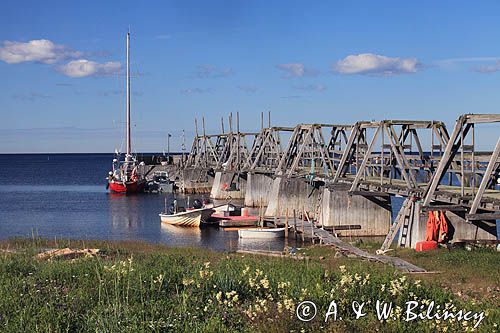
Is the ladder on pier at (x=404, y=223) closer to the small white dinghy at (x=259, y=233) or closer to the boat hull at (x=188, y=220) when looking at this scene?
the small white dinghy at (x=259, y=233)

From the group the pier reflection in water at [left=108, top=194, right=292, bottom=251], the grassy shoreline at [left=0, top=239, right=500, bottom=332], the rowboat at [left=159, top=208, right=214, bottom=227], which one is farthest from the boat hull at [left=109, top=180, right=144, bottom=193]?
the grassy shoreline at [left=0, top=239, right=500, bottom=332]

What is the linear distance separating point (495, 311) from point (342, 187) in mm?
29628

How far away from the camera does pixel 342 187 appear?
42.0 metres

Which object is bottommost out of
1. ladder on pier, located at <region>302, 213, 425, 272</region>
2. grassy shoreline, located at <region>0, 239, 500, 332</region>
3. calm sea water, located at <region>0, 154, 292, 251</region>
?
calm sea water, located at <region>0, 154, 292, 251</region>

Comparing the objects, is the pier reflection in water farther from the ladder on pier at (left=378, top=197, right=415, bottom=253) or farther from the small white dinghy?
the ladder on pier at (left=378, top=197, right=415, bottom=253)

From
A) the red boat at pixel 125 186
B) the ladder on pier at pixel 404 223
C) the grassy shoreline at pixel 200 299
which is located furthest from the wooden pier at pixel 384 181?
the red boat at pixel 125 186

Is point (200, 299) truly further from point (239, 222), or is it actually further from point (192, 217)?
point (192, 217)

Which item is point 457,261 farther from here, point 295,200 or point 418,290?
point 295,200

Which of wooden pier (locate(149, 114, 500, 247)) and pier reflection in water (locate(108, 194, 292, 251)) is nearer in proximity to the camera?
wooden pier (locate(149, 114, 500, 247))

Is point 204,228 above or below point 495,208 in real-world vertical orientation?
below

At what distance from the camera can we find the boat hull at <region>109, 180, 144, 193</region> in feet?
302

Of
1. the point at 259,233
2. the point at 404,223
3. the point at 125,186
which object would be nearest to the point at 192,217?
the point at 259,233

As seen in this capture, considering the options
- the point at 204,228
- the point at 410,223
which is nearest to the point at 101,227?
the point at 204,228

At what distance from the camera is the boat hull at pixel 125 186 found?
92188 mm
